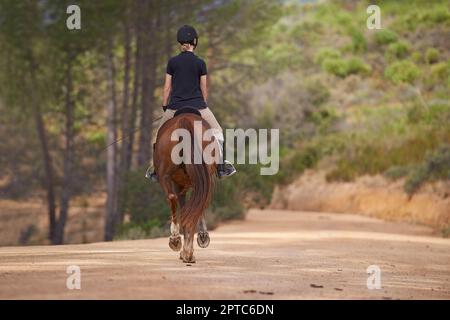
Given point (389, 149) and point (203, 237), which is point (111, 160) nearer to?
point (389, 149)

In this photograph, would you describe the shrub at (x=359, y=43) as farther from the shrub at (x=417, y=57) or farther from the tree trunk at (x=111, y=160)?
the tree trunk at (x=111, y=160)

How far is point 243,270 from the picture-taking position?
38.7 ft

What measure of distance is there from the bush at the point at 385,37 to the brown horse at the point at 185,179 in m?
58.9

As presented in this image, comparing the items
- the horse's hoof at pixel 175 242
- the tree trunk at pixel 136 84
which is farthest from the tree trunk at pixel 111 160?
the horse's hoof at pixel 175 242

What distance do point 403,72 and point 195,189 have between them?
170 feet

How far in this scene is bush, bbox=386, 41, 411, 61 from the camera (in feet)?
222

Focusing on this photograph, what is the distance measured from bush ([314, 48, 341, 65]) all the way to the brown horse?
58522 millimetres

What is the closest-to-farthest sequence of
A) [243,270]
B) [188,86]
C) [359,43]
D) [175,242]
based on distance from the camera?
[243,270] → [188,86] → [175,242] → [359,43]

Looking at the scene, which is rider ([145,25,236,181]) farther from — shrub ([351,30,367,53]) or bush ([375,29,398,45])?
shrub ([351,30,367,53])

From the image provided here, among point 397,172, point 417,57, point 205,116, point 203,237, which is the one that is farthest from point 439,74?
point 205,116

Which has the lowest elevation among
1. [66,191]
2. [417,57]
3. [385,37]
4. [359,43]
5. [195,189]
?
[66,191]
